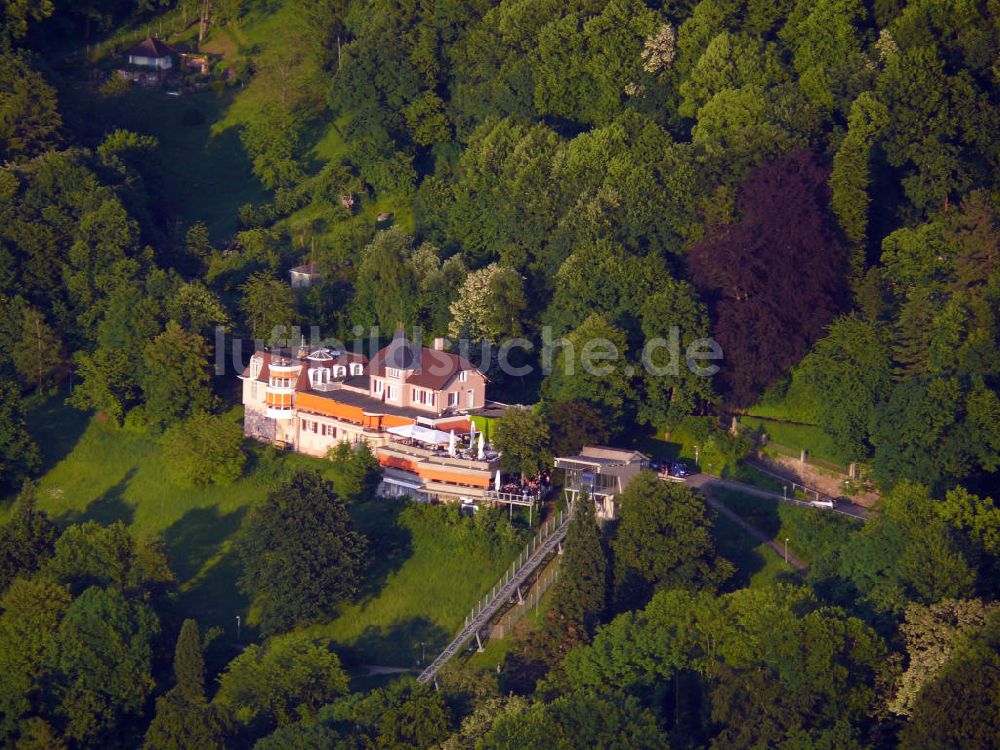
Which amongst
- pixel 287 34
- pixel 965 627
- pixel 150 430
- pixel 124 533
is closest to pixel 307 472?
pixel 124 533

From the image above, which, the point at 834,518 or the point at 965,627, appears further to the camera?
the point at 834,518

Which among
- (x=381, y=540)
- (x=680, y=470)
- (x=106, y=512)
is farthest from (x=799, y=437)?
(x=106, y=512)

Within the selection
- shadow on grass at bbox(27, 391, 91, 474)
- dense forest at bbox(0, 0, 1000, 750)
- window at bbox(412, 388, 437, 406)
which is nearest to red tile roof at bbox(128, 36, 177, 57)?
dense forest at bbox(0, 0, 1000, 750)

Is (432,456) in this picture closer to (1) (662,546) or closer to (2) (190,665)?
(1) (662,546)

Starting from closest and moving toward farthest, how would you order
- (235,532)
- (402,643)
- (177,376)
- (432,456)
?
1. (402,643)
2. (432,456)
3. (235,532)
4. (177,376)

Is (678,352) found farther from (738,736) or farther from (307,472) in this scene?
(738,736)
